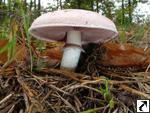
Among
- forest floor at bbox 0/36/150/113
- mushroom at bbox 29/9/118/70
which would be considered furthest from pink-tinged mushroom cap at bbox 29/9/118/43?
forest floor at bbox 0/36/150/113

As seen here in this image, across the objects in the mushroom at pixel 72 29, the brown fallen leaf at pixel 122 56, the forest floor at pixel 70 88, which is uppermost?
the mushroom at pixel 72 29

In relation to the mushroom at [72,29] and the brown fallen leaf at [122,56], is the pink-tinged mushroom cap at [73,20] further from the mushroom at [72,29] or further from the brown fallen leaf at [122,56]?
the brown fallen leaf at [122,56]

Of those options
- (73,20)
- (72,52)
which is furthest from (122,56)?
(73,20)

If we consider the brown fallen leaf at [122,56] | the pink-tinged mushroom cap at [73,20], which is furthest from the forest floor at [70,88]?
the pink-tinged mushroom cap at [73,20]

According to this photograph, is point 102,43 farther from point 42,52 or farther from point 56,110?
point 56,110

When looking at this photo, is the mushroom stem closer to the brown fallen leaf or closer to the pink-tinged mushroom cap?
the pink-tinged mushroom cap

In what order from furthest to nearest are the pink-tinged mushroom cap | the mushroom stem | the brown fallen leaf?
1. the brown fallen leaf
2. the mushroom stem
3. the pink-tinged mushroom cap

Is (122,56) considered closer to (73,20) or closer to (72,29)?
(72,29)

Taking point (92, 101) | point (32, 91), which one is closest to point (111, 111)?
point (92, 101)
